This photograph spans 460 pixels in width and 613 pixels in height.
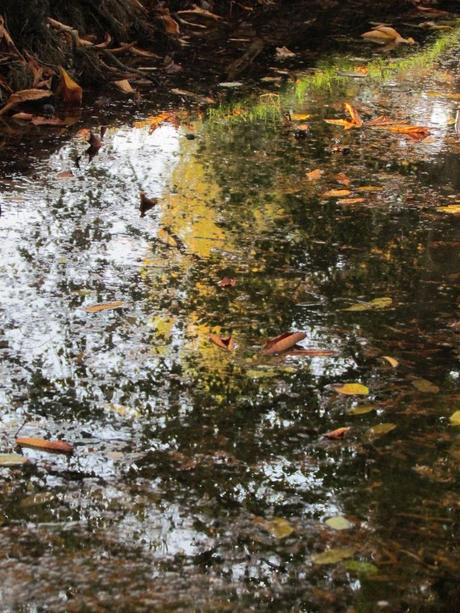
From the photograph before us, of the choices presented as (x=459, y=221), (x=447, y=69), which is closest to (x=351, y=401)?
(x=459, y=221)

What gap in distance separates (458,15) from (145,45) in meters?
3.45

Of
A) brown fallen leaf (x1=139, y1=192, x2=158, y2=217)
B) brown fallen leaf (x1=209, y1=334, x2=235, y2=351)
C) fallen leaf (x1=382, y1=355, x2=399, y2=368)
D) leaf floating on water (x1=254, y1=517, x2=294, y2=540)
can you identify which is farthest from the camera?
brown fallen leaf (x1=139, y1=192, x2=158, y2=217)

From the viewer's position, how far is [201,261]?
3695 millimetres

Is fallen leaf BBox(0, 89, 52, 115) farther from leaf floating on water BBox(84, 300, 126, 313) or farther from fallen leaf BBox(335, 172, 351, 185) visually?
leaf floating on water BBox(84, 300, 126, 313)

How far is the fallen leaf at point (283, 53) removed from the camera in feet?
23.8

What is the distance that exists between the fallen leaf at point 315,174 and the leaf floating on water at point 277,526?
261 cm

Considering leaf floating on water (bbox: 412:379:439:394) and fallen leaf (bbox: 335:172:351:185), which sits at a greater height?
leaf floating on water (bbox: 412:379:439:394)

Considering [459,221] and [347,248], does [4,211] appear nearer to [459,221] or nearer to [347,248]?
[347,248]

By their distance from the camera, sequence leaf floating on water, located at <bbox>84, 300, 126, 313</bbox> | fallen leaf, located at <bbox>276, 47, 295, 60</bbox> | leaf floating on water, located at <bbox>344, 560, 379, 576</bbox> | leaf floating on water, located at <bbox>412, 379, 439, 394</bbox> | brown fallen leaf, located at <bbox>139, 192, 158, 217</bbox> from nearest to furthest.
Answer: leaf floating on water, located at <bbox>344, 560, 379, 576</bbox>, leaf floating on water, located at <bbox>412, 379, 439, 394</bbox>, leaf floating on water, located at <bbox>84, 300, 126, 313</bbox>, brown fallen leaf, located at <bbox>139, 192, 158, 217</bbox>, fallen leaf, located at <bbox>276, 47, 295, 60</bbox>

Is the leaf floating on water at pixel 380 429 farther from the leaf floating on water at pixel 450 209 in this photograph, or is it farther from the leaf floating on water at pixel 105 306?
the leaf floating on water at pixel 450 209

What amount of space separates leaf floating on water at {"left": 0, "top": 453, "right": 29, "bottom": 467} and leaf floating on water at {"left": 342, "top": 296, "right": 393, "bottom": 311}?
Result: 1.26 meters

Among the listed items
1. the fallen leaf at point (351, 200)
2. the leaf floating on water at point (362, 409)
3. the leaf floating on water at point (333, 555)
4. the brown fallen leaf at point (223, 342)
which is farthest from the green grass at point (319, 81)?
the leaf floating on water at point (333, 555)

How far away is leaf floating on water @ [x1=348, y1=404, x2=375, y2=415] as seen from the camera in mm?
2699

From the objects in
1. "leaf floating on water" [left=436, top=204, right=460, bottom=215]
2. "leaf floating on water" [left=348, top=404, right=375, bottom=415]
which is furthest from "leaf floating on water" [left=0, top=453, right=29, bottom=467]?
"leaf floating on water" [left=436, top=204, right=460, bottom=215]
